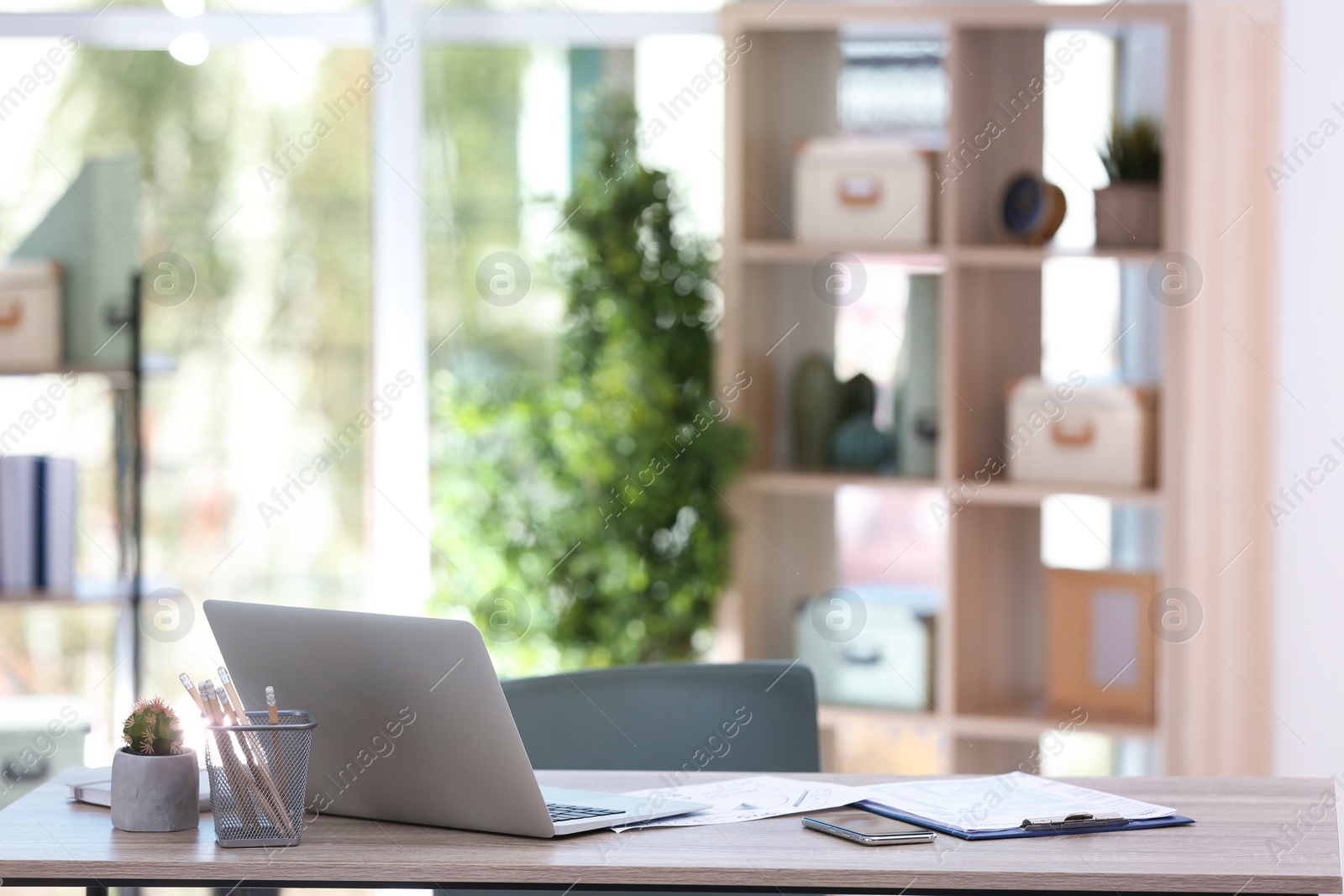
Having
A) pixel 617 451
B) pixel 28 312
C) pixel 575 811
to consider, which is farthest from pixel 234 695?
pixel 28 312

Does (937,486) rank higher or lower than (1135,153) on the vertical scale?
lower

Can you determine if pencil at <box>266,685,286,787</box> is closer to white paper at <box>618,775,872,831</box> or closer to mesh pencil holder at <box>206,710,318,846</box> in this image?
mesh pencil holder at <box>206,710,318,846</box>

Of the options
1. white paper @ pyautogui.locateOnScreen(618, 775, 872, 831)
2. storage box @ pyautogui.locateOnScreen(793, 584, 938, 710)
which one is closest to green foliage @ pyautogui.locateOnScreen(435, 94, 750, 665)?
storage box @ pyautogui.locateOnScreen(793, 584, 938, 710)

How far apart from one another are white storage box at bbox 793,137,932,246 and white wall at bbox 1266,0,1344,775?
714 millimetres

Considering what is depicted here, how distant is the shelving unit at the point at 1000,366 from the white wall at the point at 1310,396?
4cm

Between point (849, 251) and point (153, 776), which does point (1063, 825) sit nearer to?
point (153, 776)

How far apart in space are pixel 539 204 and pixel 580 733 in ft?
5.35

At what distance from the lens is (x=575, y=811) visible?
1.40 m

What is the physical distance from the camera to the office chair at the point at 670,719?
182cm

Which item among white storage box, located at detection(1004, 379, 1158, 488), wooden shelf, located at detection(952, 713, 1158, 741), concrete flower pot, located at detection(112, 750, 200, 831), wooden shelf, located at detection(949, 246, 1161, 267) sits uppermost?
wooden shelf, located at detection(949, 246, 1161, 267)

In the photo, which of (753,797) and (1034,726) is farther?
(1034,726)

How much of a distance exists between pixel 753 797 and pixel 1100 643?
184 centimetres

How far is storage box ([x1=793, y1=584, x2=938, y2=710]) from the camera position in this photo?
320 cm

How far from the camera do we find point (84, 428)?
3.49m
